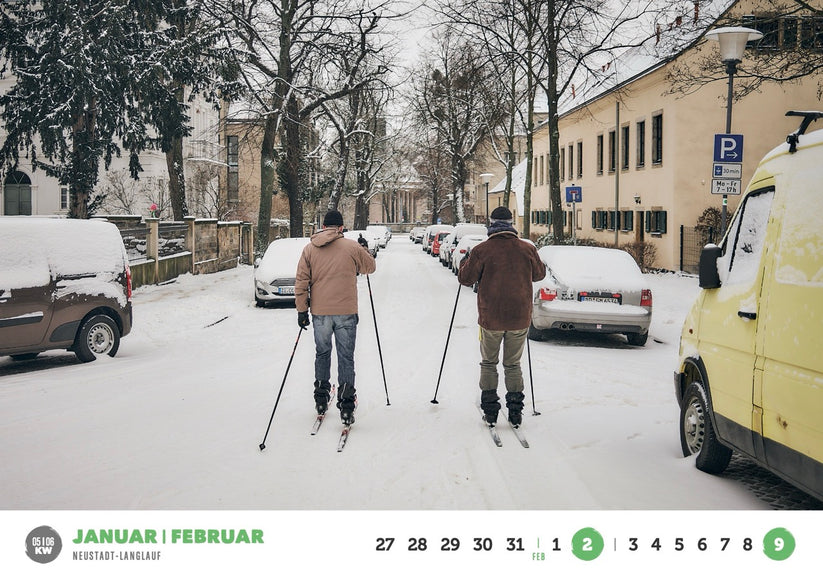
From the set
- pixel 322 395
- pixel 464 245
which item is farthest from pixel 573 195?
pixel 322 395

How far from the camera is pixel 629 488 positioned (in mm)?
5609

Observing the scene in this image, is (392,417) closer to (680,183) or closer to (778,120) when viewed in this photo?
(680,183)

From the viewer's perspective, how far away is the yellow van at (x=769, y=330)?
438 centimetres

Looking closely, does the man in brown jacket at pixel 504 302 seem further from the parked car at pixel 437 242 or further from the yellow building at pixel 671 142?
the parked car at pixel 437 242

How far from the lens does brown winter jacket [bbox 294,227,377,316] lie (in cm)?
750

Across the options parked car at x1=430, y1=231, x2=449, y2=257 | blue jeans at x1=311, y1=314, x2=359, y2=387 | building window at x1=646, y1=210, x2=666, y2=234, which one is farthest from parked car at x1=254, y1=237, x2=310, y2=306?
parked car at x1=430, y1=231, x2=449, y2=257

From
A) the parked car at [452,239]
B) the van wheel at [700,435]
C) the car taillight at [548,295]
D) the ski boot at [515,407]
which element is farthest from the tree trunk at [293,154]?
the van wheel at [700,435]

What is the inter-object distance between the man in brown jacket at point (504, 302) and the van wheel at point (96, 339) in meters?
6.57

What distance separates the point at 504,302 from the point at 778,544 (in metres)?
3.51

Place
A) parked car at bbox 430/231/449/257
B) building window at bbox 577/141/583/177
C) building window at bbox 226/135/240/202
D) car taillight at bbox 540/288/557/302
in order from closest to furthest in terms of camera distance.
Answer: car taillight at bbox 540/288/557/302 < building window at bbox 226/135/240/202 < parked car at bbox 430/231/449/257 < building window at bbox 577/141/583/177

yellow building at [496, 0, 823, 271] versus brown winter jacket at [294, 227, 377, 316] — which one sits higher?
yellow building at [496, 0, 823, 271]

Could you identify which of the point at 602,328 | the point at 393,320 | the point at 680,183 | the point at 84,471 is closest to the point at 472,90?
the point at 680,183

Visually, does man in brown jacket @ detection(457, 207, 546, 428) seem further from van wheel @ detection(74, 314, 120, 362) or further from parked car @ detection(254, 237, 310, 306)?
parked car @ detection(254, 237, 310, 306)

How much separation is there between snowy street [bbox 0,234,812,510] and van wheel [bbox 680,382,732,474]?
12 cm
